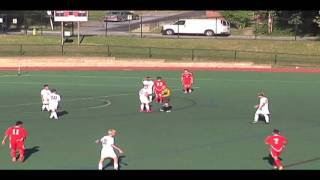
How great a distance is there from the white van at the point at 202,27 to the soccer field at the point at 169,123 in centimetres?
2046

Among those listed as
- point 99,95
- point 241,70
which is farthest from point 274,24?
point 99,95

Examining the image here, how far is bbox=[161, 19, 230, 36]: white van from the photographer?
59812 mm

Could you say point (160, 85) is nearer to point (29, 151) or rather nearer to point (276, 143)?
point (29, 151)

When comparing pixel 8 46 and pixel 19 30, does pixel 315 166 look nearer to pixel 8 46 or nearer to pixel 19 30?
pixel 8 46

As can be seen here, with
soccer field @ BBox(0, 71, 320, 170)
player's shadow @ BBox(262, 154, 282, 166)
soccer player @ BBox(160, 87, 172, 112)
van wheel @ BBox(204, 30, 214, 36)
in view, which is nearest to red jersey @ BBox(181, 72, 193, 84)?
soccer field @ BBox(0, 71, 320, 170)

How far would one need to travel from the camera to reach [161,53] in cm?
5097

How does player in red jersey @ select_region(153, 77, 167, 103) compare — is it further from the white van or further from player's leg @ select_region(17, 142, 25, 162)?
the white van

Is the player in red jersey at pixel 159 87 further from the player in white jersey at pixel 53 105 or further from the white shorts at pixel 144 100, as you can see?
the player in white jersey at pixel 53 105

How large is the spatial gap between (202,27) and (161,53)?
11.0m

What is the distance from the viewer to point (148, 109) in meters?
25.6

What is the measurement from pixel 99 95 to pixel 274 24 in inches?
1452

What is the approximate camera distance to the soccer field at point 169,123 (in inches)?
613

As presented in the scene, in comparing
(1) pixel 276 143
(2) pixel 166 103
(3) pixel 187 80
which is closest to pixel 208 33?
(3) pixel 187 80

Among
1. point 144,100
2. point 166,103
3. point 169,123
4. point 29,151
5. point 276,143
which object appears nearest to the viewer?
point 276,143
